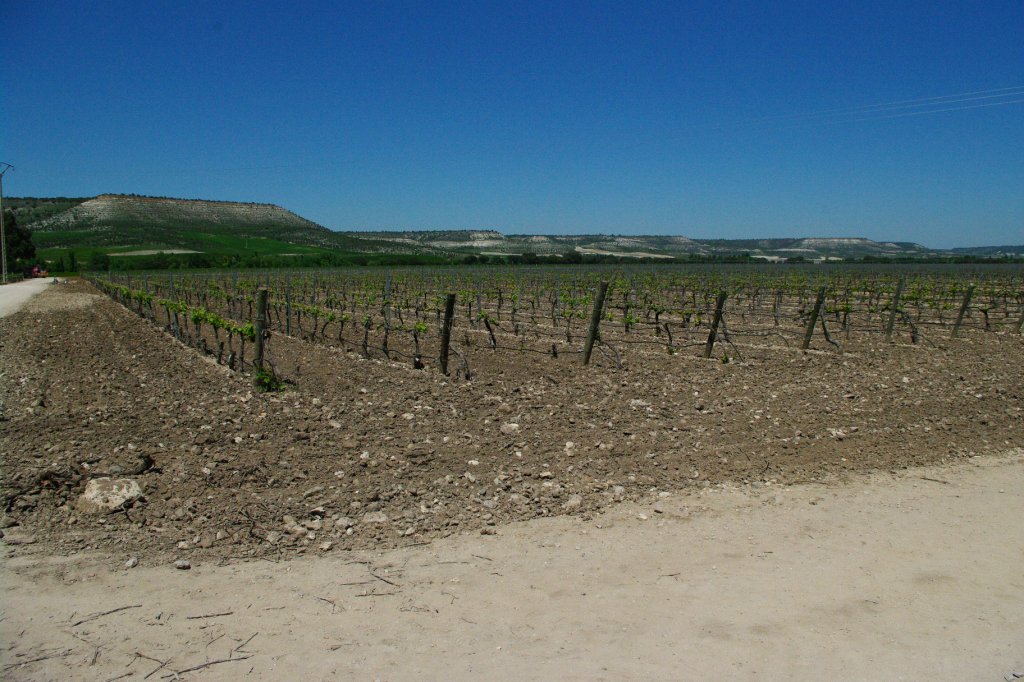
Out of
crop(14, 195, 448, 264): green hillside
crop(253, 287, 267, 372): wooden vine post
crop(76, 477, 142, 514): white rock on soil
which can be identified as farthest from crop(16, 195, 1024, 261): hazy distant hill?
crop(76, 477, 142, 514): white rock on soil

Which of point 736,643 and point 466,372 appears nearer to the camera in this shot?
point 736,643

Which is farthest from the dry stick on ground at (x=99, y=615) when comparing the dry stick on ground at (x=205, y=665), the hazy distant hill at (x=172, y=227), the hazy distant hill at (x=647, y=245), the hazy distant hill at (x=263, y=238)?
the hazy distant hill at (x=647, y=245)

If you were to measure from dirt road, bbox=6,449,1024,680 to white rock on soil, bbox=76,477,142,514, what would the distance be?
25.9 inches

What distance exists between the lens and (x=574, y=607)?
12.3 feet

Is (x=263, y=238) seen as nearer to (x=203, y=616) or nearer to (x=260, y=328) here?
(x=260, y=328)

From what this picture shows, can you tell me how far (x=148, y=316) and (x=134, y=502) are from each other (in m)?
15.5

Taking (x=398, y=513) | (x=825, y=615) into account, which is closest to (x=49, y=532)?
(x=398, y=513)

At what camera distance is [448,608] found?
3711mm

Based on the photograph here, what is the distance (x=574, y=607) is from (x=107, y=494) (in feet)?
11.6

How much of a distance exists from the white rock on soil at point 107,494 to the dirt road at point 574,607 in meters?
0.66

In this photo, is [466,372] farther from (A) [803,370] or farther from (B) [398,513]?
(A) [803,370]

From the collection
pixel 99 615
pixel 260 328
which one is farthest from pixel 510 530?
pixel 260 328

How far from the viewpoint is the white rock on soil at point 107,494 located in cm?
468

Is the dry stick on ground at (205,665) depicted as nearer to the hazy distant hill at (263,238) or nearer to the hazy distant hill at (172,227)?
the hazy distant hill at (263,238)
